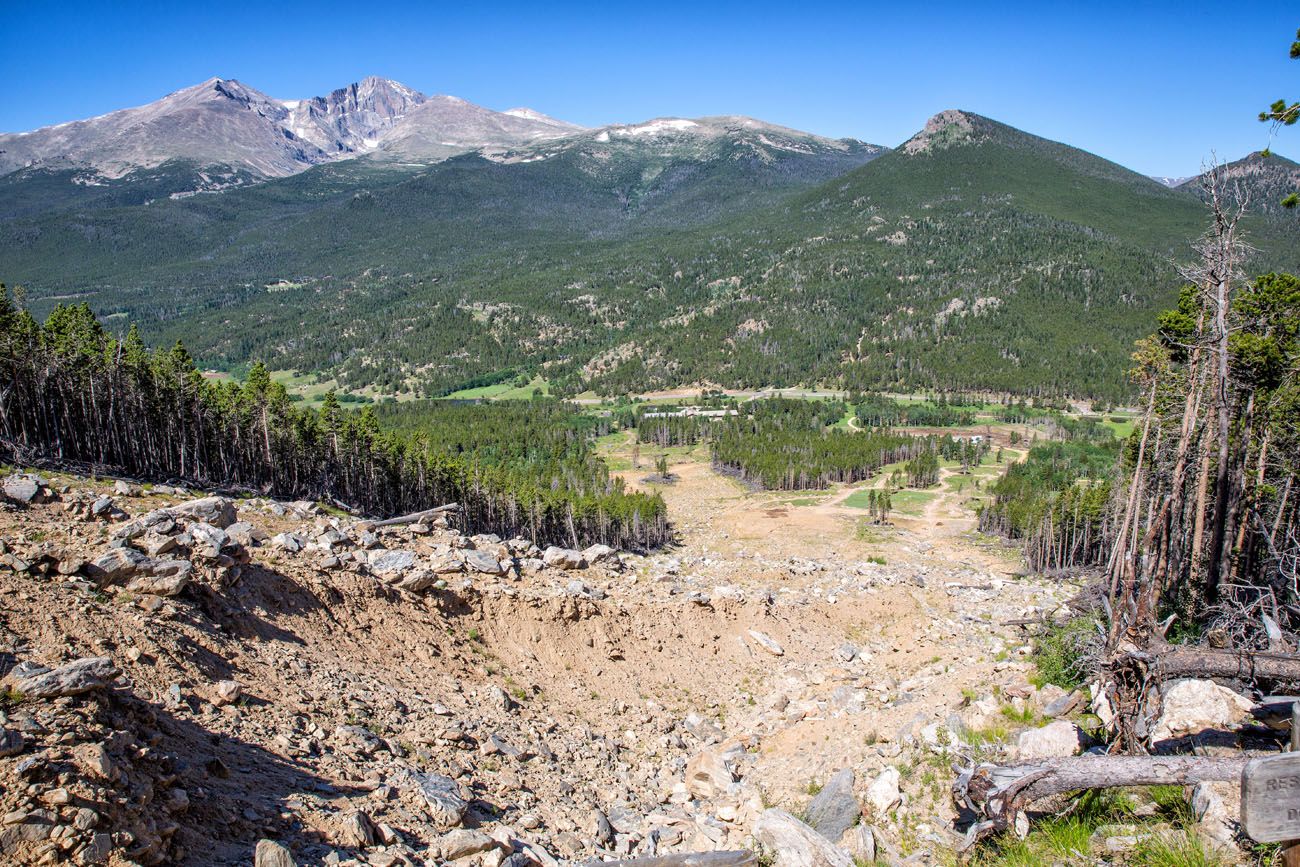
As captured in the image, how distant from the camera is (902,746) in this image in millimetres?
13969

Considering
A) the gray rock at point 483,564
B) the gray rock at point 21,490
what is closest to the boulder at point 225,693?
the gray rock at point 483,564

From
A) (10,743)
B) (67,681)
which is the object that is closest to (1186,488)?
(67,681)

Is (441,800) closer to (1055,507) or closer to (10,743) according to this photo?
(10,743)

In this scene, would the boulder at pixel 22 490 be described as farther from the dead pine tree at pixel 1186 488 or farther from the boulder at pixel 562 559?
the dead pine tree at pixel 1186 488

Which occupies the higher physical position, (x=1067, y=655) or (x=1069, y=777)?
(x=1069, y=777)

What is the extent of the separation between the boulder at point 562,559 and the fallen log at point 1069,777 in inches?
736

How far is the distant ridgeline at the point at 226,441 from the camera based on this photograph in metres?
44.8

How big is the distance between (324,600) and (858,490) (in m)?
→ 87.5

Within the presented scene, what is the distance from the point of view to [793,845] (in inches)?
397

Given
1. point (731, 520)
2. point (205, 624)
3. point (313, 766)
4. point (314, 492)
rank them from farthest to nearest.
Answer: point (731, 520)
point (314, 492)
point (205, 624)
point (313, 766)

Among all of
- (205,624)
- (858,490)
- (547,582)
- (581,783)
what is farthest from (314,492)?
(858,490)

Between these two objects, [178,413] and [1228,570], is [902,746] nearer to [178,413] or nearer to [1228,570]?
[1228,570]

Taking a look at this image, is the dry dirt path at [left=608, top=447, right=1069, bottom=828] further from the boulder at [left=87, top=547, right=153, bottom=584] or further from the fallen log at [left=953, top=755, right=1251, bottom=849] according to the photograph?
the boulder at [left=87, top=547, right=153, bottom=584]

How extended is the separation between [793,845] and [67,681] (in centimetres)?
1063
